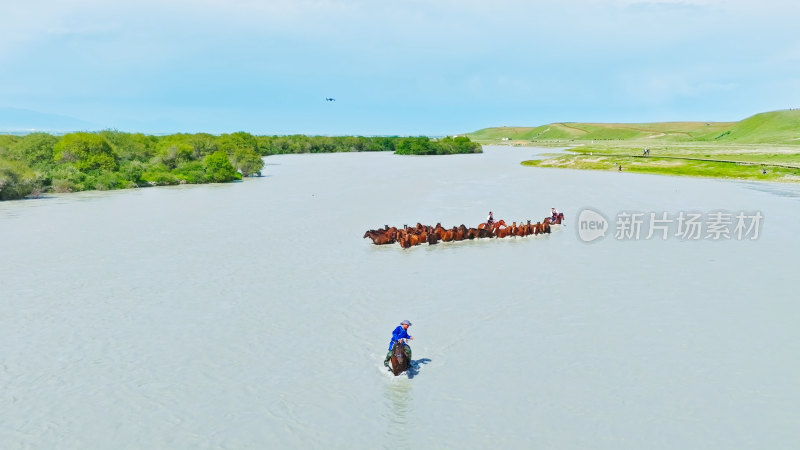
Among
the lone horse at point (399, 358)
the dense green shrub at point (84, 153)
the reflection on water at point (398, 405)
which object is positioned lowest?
the reflection on water at point (398, 405)

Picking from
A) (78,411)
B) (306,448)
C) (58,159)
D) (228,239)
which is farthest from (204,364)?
(58,159)

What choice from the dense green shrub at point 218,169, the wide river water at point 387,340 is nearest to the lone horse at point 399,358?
the wide river water at point 387,340

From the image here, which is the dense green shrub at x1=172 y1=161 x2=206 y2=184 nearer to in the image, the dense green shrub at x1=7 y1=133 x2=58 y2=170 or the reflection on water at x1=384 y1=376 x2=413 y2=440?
the dense green shrub at x1=7 y1=133 x2=58 y2=170

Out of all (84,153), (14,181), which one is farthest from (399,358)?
(84,153)

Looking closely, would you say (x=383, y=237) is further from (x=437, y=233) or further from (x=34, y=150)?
(x=34, y=150)

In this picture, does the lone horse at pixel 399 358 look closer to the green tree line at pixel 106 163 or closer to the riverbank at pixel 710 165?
the green tree line at pixel 106 163

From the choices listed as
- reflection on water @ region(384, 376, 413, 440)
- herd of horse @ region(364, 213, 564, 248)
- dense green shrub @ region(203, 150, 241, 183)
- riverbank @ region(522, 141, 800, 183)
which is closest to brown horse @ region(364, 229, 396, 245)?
herd of horse @ region(364, 213, 564, 248)
